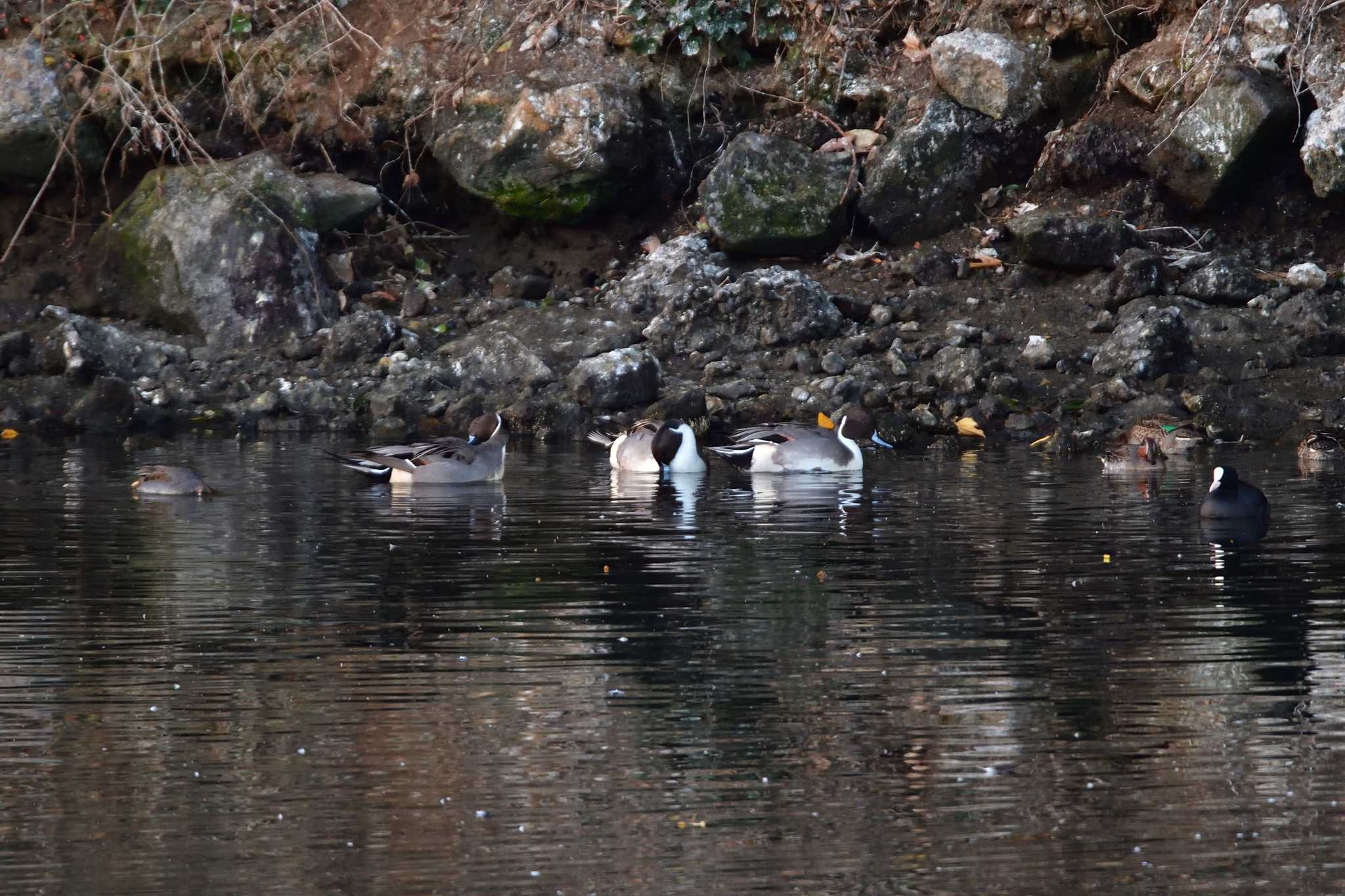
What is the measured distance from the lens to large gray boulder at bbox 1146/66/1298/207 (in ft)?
57.9

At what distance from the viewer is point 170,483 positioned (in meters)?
12.3

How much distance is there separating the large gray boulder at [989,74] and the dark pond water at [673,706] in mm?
8764

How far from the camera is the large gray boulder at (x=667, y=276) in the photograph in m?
18.3

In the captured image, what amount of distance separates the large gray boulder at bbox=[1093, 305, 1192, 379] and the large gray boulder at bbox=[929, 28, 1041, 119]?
3.53m

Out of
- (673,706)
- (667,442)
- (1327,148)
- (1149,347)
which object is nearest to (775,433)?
(667,442)

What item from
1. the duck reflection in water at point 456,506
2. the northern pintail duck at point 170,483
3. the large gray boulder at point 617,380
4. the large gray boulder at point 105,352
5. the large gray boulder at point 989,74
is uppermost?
the large gray boulder at point 989,74

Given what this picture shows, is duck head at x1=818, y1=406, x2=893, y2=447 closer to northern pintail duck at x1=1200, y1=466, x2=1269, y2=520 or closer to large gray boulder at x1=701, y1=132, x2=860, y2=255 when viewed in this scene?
large gray boulder at x1=701, y1=132, x2=860, y2=255

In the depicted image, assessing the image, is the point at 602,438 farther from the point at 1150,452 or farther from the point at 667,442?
the point at 1150,452

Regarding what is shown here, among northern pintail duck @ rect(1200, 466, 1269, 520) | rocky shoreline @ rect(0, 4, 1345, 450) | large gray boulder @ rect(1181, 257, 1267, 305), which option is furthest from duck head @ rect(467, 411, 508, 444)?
large gray boulder @ rect(1181, 257, 1267, 305)

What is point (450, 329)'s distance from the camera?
61.1 feet

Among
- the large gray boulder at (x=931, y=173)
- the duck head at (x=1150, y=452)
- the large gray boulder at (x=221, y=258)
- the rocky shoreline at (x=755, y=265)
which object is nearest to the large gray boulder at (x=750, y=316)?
the rocky shoreline at (x=755, y=265)

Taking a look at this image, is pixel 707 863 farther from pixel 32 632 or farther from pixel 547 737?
pixel 32 632

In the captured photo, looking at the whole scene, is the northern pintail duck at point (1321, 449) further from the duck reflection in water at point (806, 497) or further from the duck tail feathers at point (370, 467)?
the duck tail feathers at point (370, 467)

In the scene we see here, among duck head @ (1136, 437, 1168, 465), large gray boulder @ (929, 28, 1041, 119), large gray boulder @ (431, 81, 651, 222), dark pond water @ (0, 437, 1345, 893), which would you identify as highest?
large gray boulder @ (929, 28, 1041, 119)
